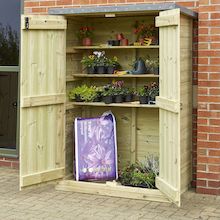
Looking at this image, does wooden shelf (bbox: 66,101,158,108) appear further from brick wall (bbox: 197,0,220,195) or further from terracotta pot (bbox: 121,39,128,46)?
terracotta pot (bbox: 121,39,128,46)

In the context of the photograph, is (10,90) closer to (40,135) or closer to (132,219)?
(40,135)

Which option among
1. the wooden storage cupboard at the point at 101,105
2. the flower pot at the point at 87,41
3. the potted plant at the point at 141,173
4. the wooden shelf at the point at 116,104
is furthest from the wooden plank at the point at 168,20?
the potted plant at the point at 141,173

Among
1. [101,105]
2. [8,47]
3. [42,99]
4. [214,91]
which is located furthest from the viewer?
[8,47]

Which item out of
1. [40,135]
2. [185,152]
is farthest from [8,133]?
[185,152]

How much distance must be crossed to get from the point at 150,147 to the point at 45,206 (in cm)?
193

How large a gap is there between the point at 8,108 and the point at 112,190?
2442 mm

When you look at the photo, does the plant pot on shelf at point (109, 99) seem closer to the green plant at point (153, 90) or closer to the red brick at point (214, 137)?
the green plant at point (153, 90)

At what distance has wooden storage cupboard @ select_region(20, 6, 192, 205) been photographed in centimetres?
595

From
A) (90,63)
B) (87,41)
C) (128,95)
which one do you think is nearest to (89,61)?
(90,63)

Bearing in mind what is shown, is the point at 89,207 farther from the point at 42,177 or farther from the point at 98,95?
the point at 98,95

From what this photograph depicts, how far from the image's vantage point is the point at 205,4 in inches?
248

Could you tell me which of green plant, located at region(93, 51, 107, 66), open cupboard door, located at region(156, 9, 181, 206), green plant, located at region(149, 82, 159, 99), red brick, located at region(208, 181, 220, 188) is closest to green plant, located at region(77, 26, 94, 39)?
green plant, located at region(93, 51, 107, 66)

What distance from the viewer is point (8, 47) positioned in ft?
26.0

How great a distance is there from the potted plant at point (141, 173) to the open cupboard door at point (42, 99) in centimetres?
89
